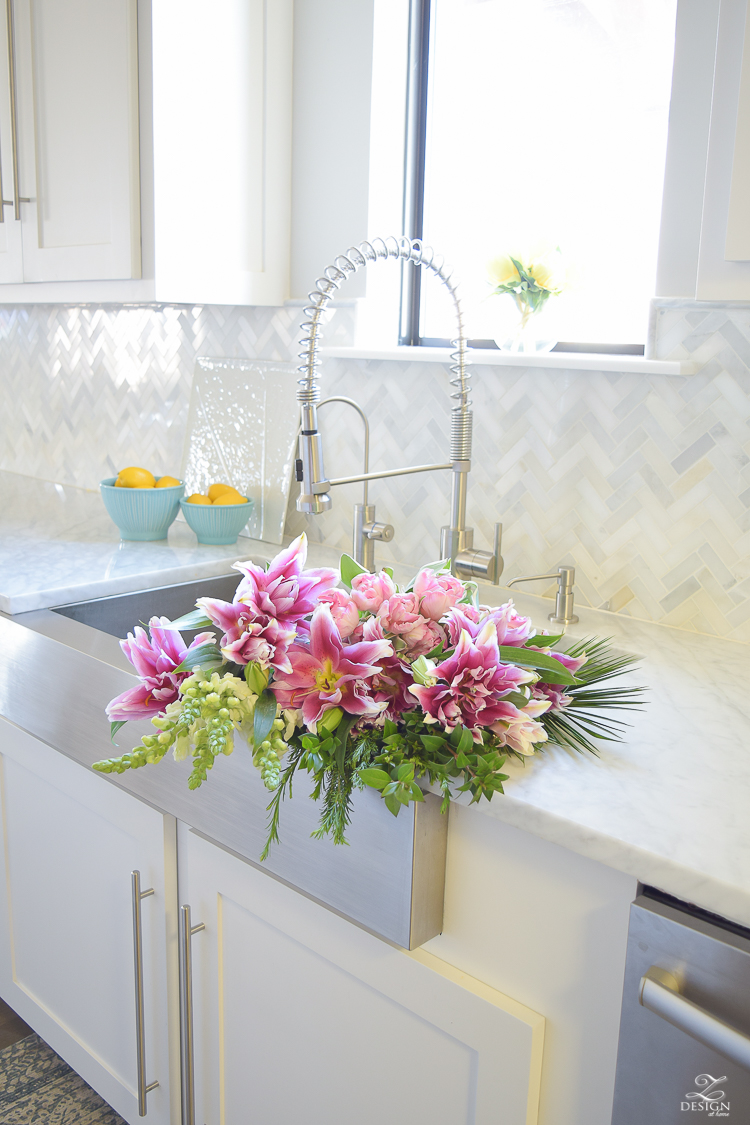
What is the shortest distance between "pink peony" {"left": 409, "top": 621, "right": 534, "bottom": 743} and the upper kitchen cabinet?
3.70 feet

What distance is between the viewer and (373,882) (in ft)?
2.92

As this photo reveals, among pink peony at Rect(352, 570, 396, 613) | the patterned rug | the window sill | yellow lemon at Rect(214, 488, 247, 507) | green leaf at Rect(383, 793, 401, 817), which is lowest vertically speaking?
the patterned rug

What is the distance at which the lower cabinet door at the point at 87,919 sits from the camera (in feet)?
4.09

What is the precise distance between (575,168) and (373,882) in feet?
4.14

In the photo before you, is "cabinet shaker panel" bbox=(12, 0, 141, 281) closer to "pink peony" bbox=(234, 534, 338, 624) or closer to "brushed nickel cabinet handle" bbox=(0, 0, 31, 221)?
"brushed nickel cabinet handle" bbox=(0, 0, 31, 221)

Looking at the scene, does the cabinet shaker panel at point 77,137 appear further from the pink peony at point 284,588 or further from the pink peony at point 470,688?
the pink peony at point 470,688

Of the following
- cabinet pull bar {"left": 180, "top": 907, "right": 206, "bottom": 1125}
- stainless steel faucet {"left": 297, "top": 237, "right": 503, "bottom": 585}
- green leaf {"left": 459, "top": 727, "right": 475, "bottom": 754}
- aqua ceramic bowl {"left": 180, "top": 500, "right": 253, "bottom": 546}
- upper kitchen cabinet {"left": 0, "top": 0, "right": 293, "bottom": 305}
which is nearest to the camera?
green leaf {"left": 459, "top": 727, "right": 475, "bottom": 754}

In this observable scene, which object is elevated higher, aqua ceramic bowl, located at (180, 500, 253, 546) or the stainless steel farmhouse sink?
aqua ceramic bowl, located at (180, 500, 253, 546)

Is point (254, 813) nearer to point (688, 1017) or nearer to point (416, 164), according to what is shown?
point (688, 1017)

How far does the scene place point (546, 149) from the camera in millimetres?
1586

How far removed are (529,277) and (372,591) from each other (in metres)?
0.84

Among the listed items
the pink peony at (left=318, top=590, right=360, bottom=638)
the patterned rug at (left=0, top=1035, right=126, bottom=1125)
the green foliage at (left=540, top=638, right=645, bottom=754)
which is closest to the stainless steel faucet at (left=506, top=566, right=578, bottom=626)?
the green foliage at (left=540, top=638, right=645, bottom=754)

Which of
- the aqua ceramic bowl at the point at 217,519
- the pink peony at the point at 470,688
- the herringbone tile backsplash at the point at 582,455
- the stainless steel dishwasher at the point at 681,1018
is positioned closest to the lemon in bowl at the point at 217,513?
the aqua ceramic bowl at the point at 217,519

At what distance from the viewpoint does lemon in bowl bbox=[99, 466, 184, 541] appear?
1862mm
